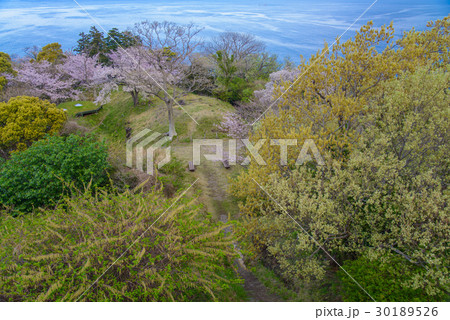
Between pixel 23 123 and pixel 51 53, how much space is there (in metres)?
28.6

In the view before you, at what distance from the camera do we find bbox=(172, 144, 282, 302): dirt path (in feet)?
30.0

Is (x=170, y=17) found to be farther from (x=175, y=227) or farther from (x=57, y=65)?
(x=175, y=227)

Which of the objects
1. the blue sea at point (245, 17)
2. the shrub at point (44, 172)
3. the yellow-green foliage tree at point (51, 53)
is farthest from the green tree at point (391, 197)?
the yellow-green foliage tree at point (51, 53)

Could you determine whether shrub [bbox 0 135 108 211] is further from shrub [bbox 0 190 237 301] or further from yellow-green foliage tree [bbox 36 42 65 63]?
yellow-green foliage tree [bbox 36 42 65 63]

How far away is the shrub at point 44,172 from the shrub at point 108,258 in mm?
4404

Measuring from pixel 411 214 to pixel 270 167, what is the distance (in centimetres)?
430

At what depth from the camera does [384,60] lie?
10.1 m

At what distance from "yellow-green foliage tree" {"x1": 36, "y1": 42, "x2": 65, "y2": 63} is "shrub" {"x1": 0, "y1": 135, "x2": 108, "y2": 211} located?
3261 centimetres

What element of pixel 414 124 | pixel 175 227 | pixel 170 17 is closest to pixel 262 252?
pixel 175 227

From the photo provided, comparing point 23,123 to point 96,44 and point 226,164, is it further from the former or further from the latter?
point 96,44

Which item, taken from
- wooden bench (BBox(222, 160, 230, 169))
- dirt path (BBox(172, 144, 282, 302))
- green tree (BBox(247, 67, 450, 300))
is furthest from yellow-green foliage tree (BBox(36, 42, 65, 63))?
green tree (BBox(247, 67, 450, 300))

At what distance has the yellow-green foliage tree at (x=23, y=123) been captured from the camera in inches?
611

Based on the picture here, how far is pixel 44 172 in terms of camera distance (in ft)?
→ 36.6

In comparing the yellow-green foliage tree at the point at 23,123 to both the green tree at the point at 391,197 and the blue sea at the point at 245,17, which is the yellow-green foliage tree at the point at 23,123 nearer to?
the blue sea at the point at 245,17
